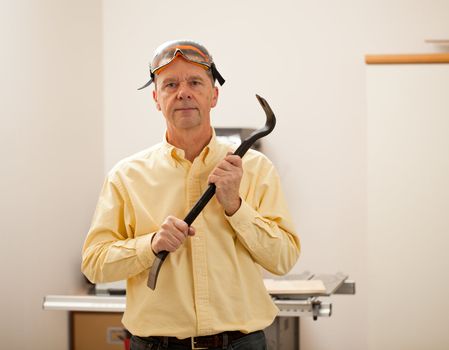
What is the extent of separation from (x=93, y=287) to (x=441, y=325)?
1.75 meters

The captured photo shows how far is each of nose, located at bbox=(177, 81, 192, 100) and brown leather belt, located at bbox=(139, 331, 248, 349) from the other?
499 mm

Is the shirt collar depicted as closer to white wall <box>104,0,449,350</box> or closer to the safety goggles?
the safety goggles

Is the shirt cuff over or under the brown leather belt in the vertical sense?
over

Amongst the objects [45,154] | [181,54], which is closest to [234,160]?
[181,54]

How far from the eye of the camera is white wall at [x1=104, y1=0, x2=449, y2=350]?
A: 3979 mm

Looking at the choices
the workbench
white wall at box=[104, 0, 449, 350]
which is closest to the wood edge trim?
white wall at box=[104, 0, 449, 350]

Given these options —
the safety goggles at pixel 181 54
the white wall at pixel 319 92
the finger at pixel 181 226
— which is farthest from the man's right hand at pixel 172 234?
the white wall at pixel 319 92

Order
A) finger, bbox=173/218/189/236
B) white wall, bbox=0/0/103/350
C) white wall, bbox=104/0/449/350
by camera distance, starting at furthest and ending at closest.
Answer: white wall, bbox=104/0/449/350 → white wall, bbox=0/0/103/350 → finger, bbox=173/218/189/236

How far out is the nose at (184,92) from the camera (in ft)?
5.04

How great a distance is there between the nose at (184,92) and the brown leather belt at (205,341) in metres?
0.50

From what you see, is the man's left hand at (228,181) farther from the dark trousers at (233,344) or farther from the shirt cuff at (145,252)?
the dark trousers at (233,344)

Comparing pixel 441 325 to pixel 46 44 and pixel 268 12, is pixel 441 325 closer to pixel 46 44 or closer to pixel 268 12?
pixel 268 12

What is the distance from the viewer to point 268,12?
405 centimetres

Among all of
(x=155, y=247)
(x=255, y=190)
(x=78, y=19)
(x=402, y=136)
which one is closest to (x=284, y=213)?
(x=255, y=190)
